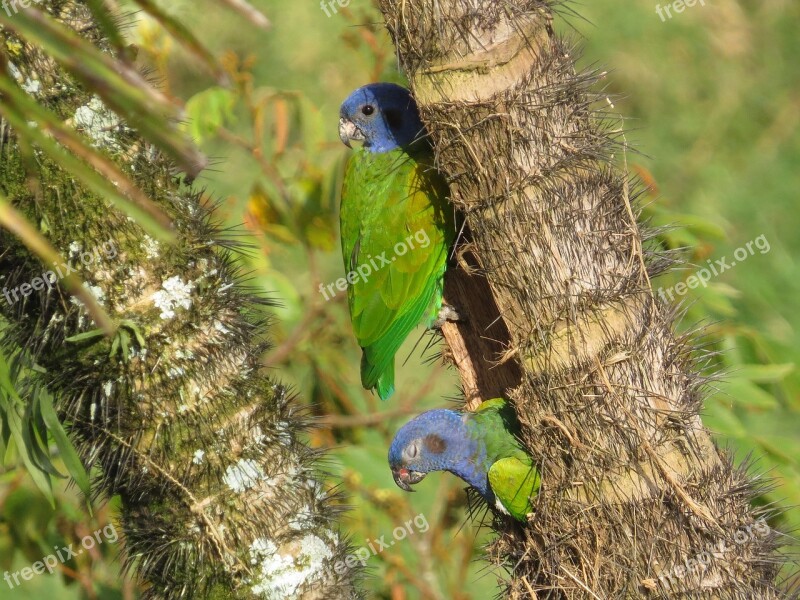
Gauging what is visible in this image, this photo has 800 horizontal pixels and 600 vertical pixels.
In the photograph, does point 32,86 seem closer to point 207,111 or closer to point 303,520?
point 303,520

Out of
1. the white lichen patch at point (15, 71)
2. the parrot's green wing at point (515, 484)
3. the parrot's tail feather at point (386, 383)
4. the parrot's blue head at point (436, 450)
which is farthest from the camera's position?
the parrot's tail feather at point (386, 383)

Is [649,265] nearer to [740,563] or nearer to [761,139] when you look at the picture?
[740,563]

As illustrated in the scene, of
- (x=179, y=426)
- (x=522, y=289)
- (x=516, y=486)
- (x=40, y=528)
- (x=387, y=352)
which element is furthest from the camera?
(x=387, y=352)

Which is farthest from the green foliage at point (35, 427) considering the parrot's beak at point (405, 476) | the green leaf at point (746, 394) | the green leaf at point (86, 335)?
the green leaf at point (746, 394)

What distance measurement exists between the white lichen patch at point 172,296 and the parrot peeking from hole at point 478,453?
1.25 metres

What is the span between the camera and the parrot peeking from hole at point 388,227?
3.33m

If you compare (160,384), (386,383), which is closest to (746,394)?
(386,383)

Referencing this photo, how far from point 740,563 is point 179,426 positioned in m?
1.68

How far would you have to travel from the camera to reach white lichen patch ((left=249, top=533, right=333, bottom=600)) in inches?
90.8

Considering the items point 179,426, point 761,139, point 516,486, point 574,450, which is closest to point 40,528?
point 179,426

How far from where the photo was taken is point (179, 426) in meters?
2.28

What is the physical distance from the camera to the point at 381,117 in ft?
11.8

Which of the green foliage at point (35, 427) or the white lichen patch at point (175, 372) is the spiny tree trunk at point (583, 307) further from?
the green foliage at point (35, 427)

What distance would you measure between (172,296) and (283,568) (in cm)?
85
